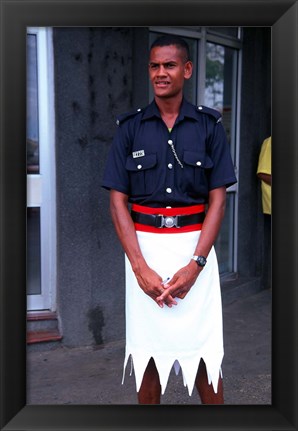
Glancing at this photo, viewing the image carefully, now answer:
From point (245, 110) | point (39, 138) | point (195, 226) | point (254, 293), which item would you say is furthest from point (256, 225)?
point (195, 226)

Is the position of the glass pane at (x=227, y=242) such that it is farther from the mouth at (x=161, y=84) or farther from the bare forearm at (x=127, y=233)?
the mouth at (x=161, y=84)

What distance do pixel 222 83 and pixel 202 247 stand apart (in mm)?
3276

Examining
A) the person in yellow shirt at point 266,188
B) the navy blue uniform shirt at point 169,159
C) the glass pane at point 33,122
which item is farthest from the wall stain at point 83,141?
the person in yellow shirt at point 266,188

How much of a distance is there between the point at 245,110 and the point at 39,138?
2462mm

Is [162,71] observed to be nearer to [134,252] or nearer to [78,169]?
[134,252]

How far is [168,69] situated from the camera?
288 centimetres

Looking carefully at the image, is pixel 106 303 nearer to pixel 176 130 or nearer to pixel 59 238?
pixel 59 238

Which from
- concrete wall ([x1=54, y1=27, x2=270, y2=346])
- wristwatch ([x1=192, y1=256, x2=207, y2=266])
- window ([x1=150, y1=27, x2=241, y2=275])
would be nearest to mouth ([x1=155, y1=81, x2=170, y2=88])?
wristwatch ([x1=192, y1=256, x2=207, y2=266])

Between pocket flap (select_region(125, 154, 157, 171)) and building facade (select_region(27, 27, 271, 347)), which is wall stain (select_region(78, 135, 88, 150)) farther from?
pocket flap (select_region(125, 154, 157, 171))

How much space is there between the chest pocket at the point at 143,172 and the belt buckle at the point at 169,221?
0.15 m

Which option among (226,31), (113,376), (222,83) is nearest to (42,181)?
(113,376)

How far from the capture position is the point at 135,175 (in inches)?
119

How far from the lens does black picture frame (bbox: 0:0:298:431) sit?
278 centimetres

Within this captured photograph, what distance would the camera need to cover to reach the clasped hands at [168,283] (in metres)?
2.92
